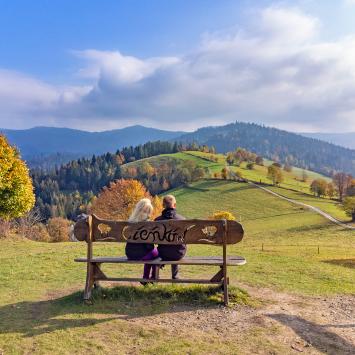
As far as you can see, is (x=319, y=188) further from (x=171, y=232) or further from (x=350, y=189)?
(x=171, y=232)

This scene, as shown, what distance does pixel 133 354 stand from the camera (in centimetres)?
673

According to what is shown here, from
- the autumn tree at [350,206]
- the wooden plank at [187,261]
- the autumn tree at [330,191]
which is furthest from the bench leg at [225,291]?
the autumn tree at [330,191]

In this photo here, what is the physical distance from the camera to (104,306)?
29.7 feet

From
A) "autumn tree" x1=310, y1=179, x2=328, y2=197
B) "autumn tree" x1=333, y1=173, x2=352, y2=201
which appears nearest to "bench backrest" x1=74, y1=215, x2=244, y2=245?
"autumn tree" x1=333, y1=173, x2=352, y2=201

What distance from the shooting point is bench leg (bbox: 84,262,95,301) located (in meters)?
9.45

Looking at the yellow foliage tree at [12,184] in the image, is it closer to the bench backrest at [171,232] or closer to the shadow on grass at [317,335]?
the bench backrest at [171,232]

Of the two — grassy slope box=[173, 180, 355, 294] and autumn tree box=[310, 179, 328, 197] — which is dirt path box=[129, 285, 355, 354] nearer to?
grassy slope box=[173, 180, 355, 294]

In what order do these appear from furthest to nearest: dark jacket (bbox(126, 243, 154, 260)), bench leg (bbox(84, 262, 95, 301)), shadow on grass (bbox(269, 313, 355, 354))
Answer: dark jacket (bbox(126, 243, 154, 260))
bench leg (bbox(84, 262, 95, 301))
shadow on grass (bbox(269, 313, 355, 354))

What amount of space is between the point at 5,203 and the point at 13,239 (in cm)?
248

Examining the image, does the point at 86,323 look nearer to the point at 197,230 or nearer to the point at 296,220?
the point at 197,230

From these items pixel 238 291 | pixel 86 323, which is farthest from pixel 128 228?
pixel 238 291

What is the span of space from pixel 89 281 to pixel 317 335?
5.13 m

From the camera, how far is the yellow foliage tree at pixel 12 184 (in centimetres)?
2616

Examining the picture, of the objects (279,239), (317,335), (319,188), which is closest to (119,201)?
(279,239)
